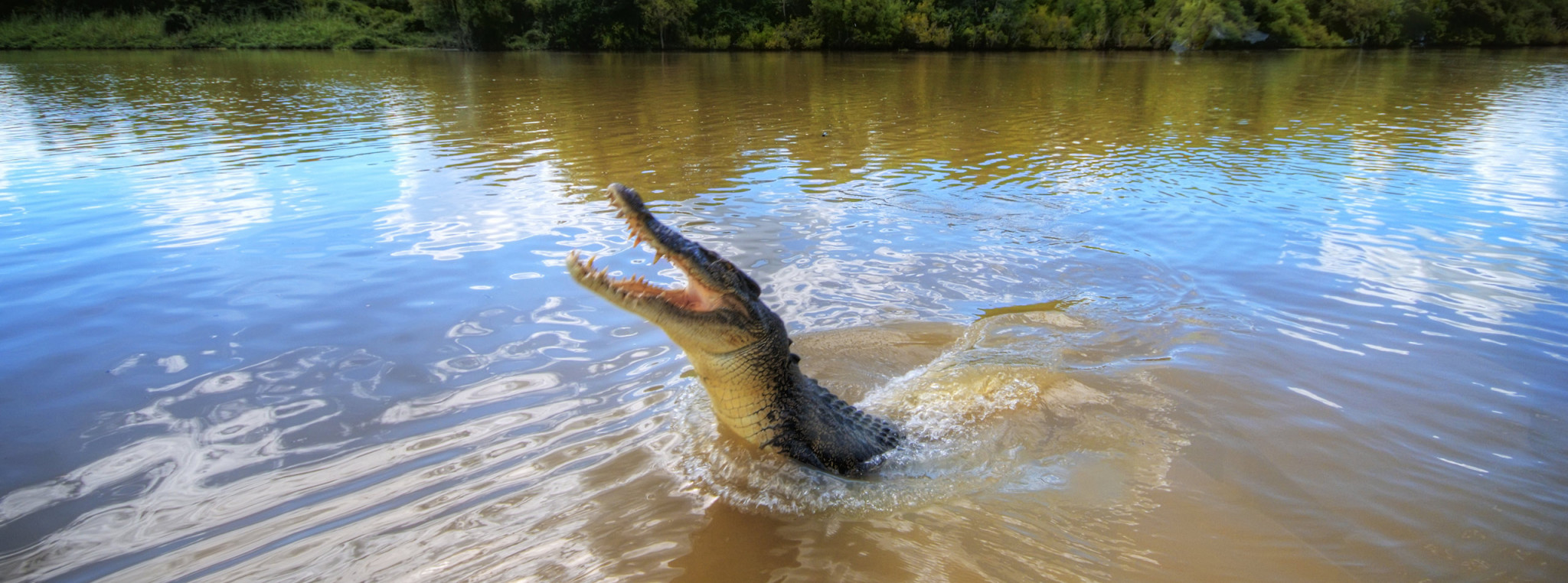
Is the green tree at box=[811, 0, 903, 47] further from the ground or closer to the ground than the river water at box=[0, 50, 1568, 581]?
further from the ground

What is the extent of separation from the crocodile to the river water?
124 mm

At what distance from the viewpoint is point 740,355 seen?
2771 millimetres

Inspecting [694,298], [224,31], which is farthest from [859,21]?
[694,298]

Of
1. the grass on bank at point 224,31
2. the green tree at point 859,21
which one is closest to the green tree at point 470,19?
the grass on bank at point 224,31

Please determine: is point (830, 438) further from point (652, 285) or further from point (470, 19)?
point (470, 19)

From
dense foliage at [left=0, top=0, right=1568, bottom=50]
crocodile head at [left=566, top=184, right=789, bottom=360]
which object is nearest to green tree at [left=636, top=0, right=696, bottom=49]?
dense foliage at [left=0, top=0, right=1568, bottom=50]

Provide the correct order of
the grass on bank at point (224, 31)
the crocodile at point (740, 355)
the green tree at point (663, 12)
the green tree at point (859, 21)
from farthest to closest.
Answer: the green tree at point (663, 12) < the green tree at point (859, 21) < the grass on bank at point (224, 31) < the crocodile at point (740, 355)

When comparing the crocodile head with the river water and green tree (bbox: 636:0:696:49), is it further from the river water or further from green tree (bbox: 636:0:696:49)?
green tree (bbox: 636:0:696:49)

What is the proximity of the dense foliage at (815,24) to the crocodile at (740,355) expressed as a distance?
32.6 meters

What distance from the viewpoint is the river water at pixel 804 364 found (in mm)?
2484

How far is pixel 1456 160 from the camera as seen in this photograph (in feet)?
26.9

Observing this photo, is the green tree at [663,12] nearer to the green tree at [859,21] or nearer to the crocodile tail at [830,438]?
the green tree at [859,21]

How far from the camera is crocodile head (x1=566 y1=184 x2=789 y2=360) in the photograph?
2.49 metres

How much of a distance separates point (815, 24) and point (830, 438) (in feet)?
111
